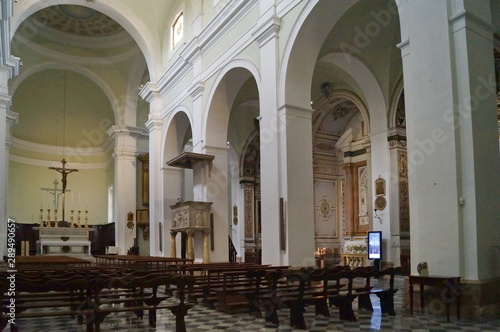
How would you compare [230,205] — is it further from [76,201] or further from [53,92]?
[53,92]

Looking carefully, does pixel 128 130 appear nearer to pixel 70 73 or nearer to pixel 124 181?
pixel 124 181

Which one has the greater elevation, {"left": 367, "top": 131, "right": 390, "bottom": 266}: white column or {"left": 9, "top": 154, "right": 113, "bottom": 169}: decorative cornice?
{"left": 9, "top": 154, "right": 113, "bottom": 169}: decorative cornice

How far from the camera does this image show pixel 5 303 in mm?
5285

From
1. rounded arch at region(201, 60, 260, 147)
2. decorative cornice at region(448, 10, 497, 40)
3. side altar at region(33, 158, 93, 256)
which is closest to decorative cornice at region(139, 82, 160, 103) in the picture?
rounded arch at region(201, 60, 260, 147)

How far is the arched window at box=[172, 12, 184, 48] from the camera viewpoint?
15805 millimetres

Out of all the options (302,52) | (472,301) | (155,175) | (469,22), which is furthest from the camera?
(155,175)

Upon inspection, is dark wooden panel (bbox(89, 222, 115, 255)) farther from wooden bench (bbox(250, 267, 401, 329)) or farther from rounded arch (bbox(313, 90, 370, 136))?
wooden bench (bbox(250, 267, 401, 329))

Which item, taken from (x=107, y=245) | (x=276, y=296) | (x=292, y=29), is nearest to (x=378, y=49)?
(x=292, y=29)

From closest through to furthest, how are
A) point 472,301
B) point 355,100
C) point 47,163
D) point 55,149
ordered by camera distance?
point 472,301
point 355,100
point 47,163
point 55,149

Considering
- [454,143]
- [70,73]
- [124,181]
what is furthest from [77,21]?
[454,143]

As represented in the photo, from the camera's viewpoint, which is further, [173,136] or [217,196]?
[173,136]

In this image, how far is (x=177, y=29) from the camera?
1634 centimetres

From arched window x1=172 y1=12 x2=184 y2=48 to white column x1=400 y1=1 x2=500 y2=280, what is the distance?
10287 mm

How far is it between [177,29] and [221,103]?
443 centimetres
